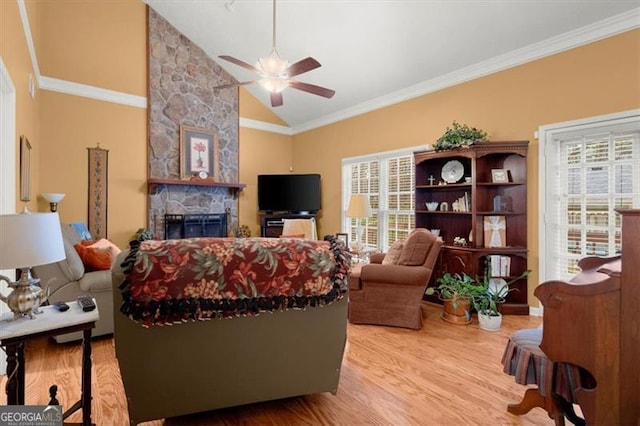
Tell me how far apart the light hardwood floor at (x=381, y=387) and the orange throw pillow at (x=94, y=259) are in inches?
27.7

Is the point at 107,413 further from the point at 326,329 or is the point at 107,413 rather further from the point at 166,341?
the point at 326,329

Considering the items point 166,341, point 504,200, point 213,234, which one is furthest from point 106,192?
point 504,200

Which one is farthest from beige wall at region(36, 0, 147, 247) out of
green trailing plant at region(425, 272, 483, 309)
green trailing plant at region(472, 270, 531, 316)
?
green trailing plant at region(472, 270, 531, 316)

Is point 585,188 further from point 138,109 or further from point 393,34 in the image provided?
point 138,109

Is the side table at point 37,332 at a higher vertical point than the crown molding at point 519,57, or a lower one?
lower

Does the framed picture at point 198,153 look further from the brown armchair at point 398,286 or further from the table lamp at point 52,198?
the brown armchair at point 398,286

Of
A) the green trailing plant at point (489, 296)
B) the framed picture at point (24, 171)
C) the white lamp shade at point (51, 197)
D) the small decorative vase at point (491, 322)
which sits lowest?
the small decorative vase at point (491, 322)

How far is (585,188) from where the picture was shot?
351cm

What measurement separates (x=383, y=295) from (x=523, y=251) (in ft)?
5.89

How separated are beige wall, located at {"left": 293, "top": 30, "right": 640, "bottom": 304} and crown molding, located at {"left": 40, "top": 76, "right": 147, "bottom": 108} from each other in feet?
12.3

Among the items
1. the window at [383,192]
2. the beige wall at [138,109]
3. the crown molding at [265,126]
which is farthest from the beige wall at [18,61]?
the window at [383,192]

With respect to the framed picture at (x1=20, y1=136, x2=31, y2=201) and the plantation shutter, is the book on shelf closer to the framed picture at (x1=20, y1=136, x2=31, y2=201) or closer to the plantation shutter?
the plantation shutter

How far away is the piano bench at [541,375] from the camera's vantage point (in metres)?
1.60

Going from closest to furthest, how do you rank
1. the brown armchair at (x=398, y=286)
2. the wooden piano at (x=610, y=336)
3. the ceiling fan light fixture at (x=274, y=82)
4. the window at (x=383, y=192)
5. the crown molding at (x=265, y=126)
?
the wooden piano at (x=610, y=336) < the ceiling fan light fixture at (x=274, y=82) < the brown armchair at (x=398, y=286) < the window at (x=383, y=192) < the crown molding at (x=265, y=126)
